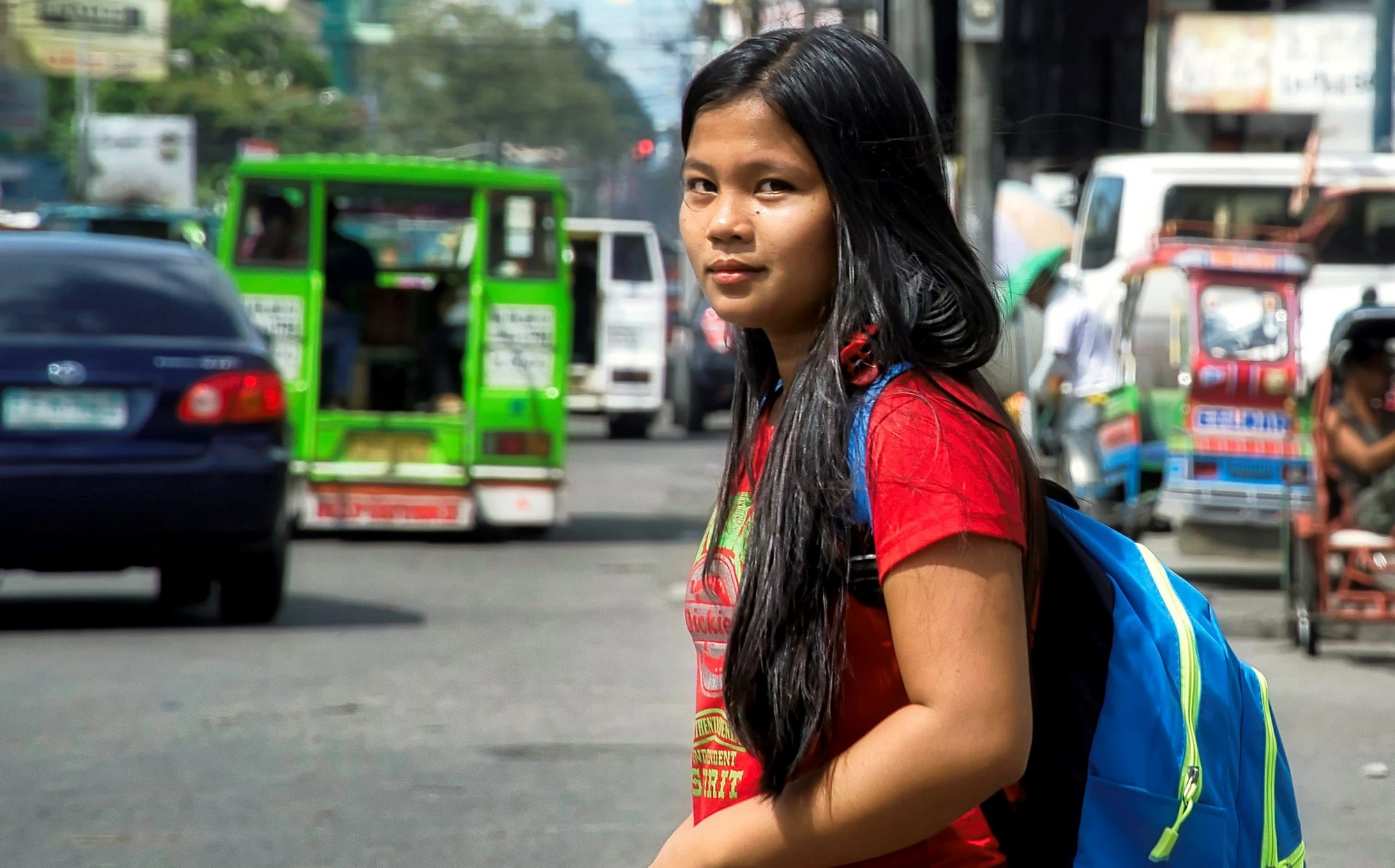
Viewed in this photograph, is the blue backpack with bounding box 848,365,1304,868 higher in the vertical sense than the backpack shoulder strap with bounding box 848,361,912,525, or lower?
lower

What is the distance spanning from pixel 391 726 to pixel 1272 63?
52.8 ft

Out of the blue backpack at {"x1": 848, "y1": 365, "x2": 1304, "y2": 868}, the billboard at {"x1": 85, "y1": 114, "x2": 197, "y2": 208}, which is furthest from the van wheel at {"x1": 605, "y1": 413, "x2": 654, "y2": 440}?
the billboard at {"x1": 85, "y1": 114, "x2": 197, "y2": 208}

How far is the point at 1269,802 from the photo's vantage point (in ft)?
5.88

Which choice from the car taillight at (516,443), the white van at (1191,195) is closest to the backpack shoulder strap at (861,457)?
the car taillight at (516,443)

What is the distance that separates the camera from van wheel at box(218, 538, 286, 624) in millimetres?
8875

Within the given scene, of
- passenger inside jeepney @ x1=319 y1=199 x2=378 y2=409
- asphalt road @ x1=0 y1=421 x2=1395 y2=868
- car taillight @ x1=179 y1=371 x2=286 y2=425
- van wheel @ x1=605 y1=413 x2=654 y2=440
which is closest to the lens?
asphalt road @ x1=0 y1=421 x2=1395 y2=868

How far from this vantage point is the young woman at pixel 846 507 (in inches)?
64.2

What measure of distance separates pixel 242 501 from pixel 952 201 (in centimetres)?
712

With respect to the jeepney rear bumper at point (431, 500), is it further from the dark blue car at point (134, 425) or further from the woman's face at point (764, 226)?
the woman's face at point (764, 226)

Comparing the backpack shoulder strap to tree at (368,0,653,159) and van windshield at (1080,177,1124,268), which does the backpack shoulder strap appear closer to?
van windshield at (1080,177,1124,268)

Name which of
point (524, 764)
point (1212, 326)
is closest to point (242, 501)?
point (524, 764)

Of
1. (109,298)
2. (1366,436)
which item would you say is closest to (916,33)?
(1366,436)

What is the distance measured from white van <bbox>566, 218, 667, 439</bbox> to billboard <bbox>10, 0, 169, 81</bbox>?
98.4 feet

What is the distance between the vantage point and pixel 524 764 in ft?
20.9
